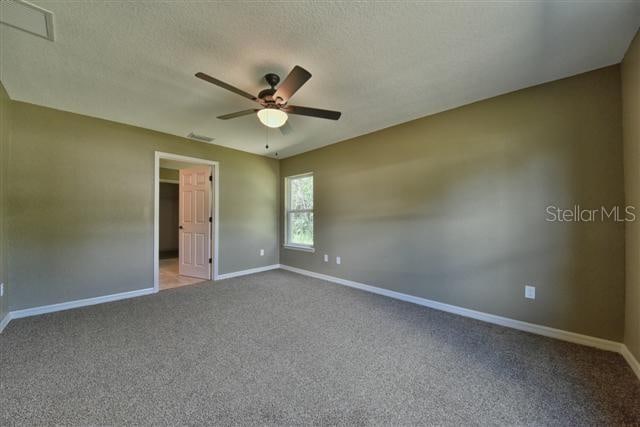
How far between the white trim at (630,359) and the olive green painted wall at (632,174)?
3 centimetres

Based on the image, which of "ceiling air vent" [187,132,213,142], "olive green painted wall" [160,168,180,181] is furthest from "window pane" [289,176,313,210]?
"olive green painted wall" [160,168,180,181]

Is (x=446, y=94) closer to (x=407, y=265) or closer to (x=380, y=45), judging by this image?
(x=380, y=45)

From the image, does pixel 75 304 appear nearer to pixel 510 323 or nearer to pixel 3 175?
pixel 3 175

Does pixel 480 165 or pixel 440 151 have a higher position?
pixel 440 151

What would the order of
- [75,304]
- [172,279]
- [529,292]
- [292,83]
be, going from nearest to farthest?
[292,83]
[529,292]
[75,304]
[172,279]

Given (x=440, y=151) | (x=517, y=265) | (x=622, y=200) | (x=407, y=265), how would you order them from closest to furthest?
(x=622, y=200)
(x=517, y=265)
(x=440, y=151)
(x=407, y=265)

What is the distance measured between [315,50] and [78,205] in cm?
337

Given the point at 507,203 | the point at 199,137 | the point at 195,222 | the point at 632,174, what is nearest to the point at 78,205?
the point at 195,222

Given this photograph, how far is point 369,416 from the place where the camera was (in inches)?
52.0

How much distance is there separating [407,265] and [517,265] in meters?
1.14

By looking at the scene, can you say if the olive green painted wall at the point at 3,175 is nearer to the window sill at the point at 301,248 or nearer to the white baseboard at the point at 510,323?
the window sill at the point at 301,248

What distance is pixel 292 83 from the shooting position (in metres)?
1.79

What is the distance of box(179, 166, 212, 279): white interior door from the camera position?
13.8 ft

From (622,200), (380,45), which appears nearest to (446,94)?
(380,45)
